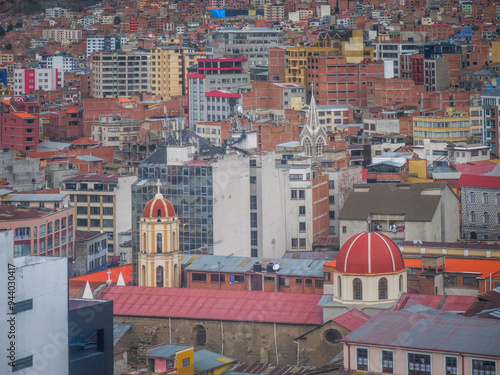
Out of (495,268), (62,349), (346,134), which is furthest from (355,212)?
(346,134)

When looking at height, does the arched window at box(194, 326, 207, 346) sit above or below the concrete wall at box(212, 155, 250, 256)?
below

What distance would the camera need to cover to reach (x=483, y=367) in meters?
64.6

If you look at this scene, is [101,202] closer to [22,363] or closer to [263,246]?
[263,246]

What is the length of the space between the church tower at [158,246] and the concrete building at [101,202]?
1351 inches

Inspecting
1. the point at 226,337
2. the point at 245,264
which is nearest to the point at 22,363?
the point at 226,337

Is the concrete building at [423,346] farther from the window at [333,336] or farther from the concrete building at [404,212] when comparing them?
the concrete building at [404,212]

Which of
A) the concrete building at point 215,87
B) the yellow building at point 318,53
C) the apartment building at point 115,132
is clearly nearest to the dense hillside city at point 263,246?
the apartment building at point 115,132

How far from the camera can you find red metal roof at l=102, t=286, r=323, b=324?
79.9 m

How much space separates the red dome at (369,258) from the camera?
250 feet

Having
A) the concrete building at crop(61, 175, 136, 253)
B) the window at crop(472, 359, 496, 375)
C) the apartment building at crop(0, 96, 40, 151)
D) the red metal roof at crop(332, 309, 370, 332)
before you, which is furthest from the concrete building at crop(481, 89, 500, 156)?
the window at crop(472, 359, 496, 375)

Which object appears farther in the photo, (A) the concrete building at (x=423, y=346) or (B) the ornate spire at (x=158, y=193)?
(B) the ornate spire at (x=158, y=193)

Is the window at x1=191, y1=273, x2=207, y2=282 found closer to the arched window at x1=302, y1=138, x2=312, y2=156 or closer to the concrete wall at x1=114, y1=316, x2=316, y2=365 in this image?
the concrete wall at x1=114, y1=316, x2=316, y2=365

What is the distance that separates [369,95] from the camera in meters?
184

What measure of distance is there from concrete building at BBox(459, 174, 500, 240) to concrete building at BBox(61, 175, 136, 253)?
3004cm
